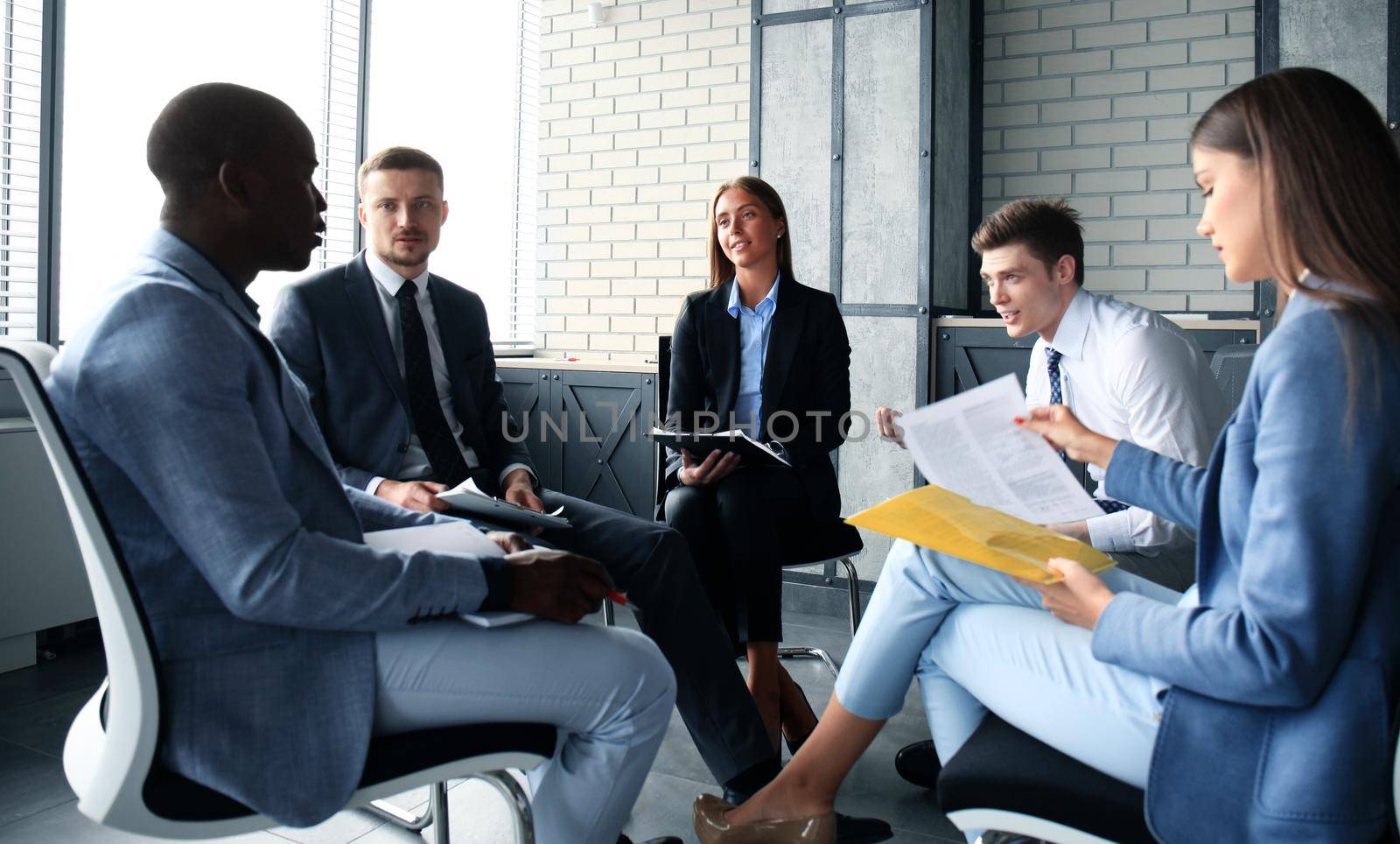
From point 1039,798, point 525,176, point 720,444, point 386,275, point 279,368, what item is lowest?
point 1039,798

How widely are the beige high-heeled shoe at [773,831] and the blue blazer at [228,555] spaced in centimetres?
74

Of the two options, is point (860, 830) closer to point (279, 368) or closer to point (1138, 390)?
point (1138, 390)

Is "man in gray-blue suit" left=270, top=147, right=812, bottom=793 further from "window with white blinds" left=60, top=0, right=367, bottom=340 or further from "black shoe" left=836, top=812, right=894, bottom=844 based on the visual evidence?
"window with white blinds" left=60, top=0, right=367, bottom=340

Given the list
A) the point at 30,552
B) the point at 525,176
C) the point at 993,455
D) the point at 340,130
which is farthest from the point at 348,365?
the point at 525,176

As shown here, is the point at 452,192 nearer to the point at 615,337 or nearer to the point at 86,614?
the point at 615,337

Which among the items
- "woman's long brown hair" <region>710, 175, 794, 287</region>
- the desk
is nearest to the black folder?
"woman's long brown hair" <region>710, 175, 794, 287</region>

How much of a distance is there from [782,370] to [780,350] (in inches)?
2.3

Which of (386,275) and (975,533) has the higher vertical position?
(386,275)

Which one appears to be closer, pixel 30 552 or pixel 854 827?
pixel 854 827

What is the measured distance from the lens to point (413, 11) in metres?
4.93

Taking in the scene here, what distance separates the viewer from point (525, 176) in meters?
5.89

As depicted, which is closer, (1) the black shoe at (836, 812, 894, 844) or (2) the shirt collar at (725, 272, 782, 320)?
(1) the black shoe at (836, 812, 894, 844)

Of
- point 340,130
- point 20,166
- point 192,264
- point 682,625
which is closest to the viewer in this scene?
point 192,264

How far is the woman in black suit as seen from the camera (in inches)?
99.9
